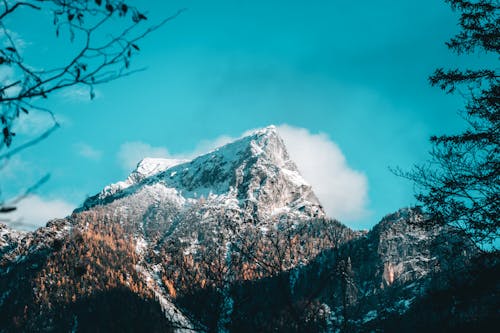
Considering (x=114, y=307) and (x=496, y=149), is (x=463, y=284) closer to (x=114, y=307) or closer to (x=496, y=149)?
(x=496, y=149)

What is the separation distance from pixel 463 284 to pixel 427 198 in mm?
1969

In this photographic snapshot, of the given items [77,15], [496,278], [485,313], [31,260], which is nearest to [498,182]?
[496,278]

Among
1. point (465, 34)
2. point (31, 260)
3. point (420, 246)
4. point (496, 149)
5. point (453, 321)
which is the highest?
point (31, 260)

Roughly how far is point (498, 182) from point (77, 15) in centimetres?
865

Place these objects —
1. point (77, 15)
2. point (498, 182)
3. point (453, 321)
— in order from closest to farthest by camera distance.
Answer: point (77, 15), point (453, 321), point (498, 182)

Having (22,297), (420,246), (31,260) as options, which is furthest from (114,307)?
(420,246)

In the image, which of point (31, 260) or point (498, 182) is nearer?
point (498, 182)

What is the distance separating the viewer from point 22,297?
13400 cm

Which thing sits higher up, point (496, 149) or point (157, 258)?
point (157, 258)

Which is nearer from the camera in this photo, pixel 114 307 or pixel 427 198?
pixel 427 198

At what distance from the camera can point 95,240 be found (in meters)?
154

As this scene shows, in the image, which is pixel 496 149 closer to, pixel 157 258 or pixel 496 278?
pixel 496 278

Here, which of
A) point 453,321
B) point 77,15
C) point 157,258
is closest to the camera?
point 77,15

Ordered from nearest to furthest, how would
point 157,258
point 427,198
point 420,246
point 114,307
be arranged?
point 427,198 → point 420,246 → point 114,307 → point 157,258
